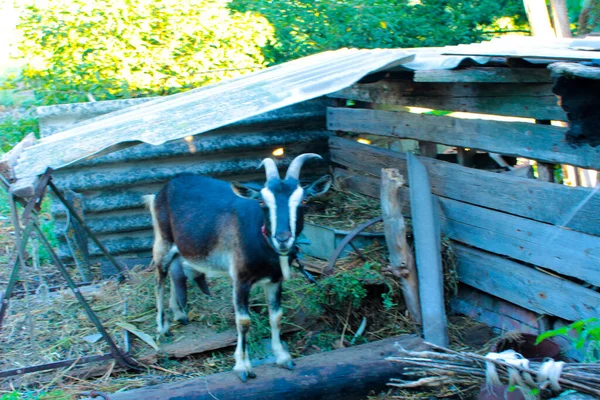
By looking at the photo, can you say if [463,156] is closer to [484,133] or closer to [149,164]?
[484,133]

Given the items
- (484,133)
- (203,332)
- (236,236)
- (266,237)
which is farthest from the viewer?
(203,332)

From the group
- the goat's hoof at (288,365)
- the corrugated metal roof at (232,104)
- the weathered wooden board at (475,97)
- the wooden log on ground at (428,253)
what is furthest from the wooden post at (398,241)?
the goat's hoof at (288,365)

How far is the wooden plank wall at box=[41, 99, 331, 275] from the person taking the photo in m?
8.06

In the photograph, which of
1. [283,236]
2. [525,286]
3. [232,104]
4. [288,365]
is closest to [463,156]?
[525,286]

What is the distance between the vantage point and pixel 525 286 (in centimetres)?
570

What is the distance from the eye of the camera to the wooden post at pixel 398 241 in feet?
19.9

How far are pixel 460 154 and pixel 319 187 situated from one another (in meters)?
1.79

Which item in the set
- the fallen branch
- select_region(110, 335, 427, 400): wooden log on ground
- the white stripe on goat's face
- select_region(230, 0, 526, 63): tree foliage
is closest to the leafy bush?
select_region(230, 0, 526, 63): tree foliage

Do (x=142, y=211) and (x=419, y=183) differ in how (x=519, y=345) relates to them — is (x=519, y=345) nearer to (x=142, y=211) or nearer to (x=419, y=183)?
(x=419, y=183)

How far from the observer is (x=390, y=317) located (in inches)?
247

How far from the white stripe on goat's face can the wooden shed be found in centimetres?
62

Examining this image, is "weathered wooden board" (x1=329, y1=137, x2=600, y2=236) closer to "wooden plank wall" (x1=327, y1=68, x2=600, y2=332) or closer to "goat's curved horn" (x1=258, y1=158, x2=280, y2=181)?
"wooden plank wall" (x1=327, y1=68, x2=600, y2=332)

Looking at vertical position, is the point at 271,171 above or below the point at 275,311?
above

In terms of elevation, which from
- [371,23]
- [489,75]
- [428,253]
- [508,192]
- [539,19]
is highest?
[371,23]
